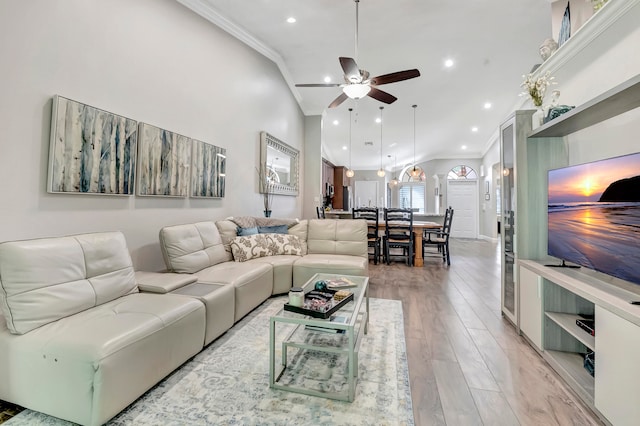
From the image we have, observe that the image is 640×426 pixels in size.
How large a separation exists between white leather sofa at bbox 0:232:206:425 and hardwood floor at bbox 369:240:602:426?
4.86ft

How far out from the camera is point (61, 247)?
1664 mm

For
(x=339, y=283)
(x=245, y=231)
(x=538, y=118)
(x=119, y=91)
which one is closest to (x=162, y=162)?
(x=119, y=91)

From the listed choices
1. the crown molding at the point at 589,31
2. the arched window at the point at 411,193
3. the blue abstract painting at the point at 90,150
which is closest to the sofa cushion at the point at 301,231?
the blue abstract painting at the point at 90,150

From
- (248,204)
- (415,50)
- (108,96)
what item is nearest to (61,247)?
(108,96)

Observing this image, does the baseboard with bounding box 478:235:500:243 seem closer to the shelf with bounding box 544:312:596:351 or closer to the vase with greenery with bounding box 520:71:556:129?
the vase with greenery with bounding box 520:71:556:129

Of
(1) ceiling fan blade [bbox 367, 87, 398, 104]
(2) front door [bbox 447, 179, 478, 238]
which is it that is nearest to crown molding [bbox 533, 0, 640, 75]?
(1) ceiling fan blade [bbox 367, 87, 398, 104]

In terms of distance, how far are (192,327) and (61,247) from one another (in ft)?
2.97

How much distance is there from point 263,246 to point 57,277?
210 cm

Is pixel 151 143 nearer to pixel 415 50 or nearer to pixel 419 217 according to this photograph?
pixel 415 50

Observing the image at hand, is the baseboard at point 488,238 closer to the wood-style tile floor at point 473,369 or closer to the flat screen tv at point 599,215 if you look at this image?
the wood-style tile floor at point 473,369

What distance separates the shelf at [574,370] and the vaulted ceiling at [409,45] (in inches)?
144

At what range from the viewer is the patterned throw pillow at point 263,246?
3324mm

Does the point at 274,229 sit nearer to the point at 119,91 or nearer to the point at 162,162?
the point at 162,162

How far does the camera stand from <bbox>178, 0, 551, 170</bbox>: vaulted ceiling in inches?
134
